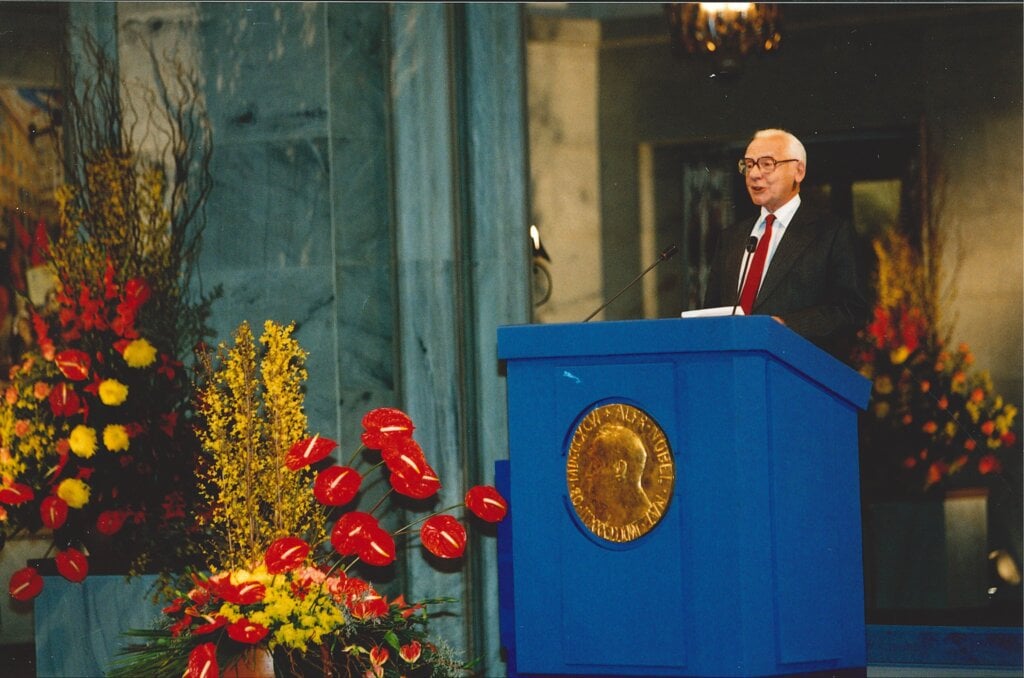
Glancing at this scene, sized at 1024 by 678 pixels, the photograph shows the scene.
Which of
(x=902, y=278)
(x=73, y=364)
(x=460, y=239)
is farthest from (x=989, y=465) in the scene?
(x=73, y=364)

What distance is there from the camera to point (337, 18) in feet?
16.9

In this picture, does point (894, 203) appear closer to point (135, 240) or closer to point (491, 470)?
point (491, 470)

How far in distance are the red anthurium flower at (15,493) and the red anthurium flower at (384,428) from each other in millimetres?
1479

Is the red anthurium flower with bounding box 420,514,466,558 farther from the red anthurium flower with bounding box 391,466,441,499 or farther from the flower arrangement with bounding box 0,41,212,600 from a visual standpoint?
the flower arrangement with bounding box 0,41,212,600

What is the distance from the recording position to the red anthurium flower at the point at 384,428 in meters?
4.14

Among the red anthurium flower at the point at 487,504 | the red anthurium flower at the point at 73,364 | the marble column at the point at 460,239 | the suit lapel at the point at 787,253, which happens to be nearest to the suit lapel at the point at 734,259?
the suit lapel at the point at 787,253

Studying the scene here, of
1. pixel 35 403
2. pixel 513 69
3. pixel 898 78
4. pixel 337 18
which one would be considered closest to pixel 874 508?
pixel 898 78

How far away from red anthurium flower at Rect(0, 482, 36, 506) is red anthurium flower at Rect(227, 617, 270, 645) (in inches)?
56.3

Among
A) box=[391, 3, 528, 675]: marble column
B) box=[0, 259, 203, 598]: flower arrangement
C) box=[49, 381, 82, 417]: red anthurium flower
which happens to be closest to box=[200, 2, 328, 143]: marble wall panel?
box=[391, 3, 528, 675]: marble column

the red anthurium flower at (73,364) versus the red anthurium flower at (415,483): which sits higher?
the red anthurium flower at (73,364)

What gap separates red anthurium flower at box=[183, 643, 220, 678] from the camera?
3.70 m

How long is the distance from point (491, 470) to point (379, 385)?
0.56 m

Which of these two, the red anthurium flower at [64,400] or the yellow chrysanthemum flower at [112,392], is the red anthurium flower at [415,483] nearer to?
the yellow chrysanthemum flower at [112,392]

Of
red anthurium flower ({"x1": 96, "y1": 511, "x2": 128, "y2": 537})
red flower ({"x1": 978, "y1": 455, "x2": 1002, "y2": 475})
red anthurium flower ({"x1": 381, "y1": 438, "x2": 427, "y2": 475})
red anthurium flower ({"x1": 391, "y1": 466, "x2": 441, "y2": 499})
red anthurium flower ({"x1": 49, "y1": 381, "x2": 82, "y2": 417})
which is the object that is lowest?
red anthurium flower ({"x1": 96, "y1": 511, "x2": 128, "y2": 537})
